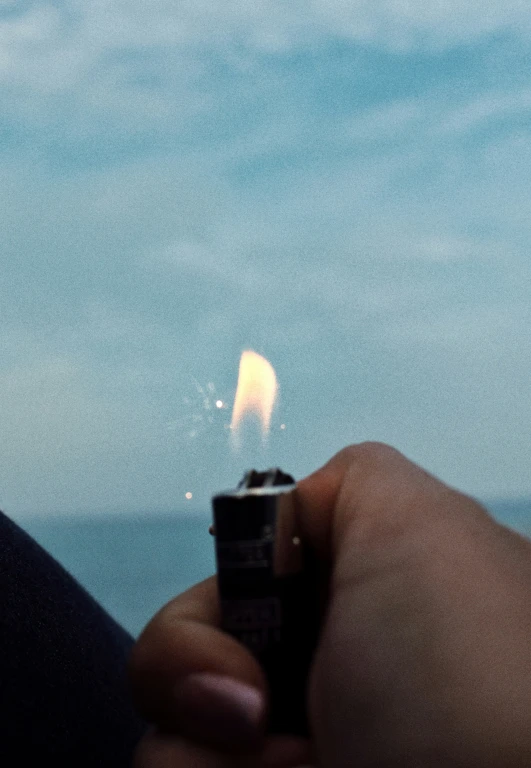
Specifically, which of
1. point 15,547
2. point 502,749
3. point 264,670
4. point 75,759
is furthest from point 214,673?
point 15,547

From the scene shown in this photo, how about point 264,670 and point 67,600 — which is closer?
point 264,670

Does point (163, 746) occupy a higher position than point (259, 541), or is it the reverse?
point (259, 541)

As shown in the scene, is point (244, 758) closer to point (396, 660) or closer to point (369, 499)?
point (396, 660)

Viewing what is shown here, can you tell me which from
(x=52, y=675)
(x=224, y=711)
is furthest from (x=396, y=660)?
(x=52, y=675)

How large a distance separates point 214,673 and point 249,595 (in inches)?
3.0

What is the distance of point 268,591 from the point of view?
0.90m

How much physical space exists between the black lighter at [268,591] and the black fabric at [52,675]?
0.64m

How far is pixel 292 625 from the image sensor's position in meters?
0.91

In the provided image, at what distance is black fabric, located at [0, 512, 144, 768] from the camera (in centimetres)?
144

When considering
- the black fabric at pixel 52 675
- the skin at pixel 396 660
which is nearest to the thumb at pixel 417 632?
the skin at pixel 396 660

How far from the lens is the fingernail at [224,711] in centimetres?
86

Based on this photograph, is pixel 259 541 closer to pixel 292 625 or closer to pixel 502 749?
pixel 292 625

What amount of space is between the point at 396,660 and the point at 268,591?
130mm

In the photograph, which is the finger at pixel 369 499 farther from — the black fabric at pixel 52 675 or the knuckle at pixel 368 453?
the black fabric at pixel 52 675
